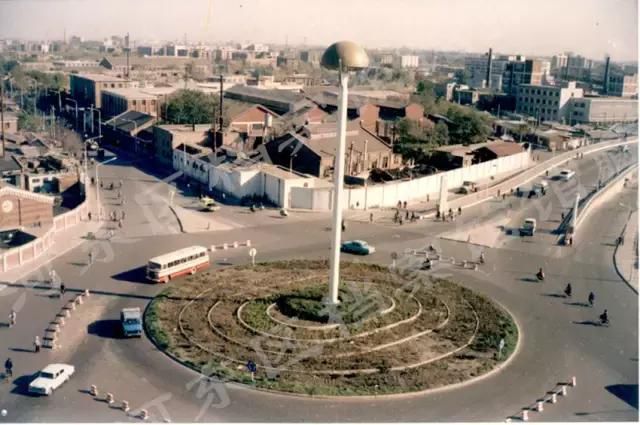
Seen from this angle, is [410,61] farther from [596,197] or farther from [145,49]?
[596,197]

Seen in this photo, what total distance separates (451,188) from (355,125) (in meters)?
5.70

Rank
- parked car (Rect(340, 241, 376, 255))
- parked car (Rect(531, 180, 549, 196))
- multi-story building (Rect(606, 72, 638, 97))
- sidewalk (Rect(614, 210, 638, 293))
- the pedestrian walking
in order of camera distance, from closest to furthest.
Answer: the pedestrian walking → sidewalk (Rect(614, 210, 638, 293)) → parked car (Rect(340, 241, 376, 255)) → parked car (Rect(531, 180, 549, 196)) → multi-story building (Rect(606, 72, 638, 97))

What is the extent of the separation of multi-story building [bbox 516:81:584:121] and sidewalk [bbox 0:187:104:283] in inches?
1690

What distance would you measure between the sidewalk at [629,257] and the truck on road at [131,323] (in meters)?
12.7

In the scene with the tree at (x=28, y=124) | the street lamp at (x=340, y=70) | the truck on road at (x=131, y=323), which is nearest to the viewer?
the truck on road at (x=131, y=323)

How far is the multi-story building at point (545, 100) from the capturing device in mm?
57125

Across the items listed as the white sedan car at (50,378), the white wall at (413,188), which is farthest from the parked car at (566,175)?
the white sedan car at (50,378)

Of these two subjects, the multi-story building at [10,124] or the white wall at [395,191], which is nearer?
the white wall at [395,191]

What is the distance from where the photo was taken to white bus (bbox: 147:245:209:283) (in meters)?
17.7

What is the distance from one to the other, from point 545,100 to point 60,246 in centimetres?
4710

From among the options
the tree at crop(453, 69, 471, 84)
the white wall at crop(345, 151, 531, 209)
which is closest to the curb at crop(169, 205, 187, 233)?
the white wall at crop(345, 151, 531, 209)

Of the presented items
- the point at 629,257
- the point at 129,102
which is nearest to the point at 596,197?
the point at 629,257

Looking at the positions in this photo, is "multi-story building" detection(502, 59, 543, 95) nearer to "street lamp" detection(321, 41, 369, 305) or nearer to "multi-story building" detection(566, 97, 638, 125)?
"multi-story building" detection(566, 97, 638, 125)

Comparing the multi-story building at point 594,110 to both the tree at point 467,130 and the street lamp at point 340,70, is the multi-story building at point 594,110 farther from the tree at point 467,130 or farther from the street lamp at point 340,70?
the street lamp at point 340,70
